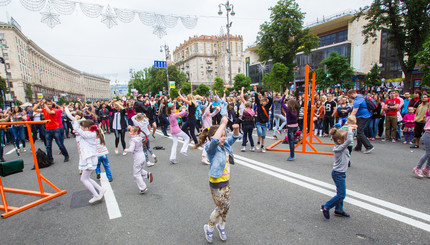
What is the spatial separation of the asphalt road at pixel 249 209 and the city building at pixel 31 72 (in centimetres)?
3361

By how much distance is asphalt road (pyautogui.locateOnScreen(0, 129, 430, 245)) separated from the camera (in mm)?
3047

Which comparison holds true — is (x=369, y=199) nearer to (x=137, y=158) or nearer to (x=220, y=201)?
(x=220, y=201)

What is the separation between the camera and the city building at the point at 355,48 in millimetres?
38781

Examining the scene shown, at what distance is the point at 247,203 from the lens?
12.9 ft

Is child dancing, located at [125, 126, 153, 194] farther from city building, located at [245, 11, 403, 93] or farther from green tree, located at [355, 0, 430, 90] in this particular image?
city building, located at [245, 11, 403, 93]

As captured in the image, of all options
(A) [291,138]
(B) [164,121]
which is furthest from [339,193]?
(B) [164,121]

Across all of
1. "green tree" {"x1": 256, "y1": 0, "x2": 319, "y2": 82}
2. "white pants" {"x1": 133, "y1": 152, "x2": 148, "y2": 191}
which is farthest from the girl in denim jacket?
"green tree" {"x1": 256, "y1": 0, "x2": 319, "y2": 82}

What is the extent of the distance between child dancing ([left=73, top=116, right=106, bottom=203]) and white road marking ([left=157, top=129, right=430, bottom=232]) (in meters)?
3.75

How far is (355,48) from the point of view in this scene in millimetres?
40406

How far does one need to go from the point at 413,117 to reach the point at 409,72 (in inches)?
739

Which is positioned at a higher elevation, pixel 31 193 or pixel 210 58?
pixel 210 58

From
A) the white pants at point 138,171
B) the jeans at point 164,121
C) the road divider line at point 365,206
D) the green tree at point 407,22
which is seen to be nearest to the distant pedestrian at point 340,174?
the road divider line at point 365,206

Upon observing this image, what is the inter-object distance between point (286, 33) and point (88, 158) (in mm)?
35286

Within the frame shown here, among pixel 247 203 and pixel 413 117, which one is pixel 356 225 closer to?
pixel 247 203
